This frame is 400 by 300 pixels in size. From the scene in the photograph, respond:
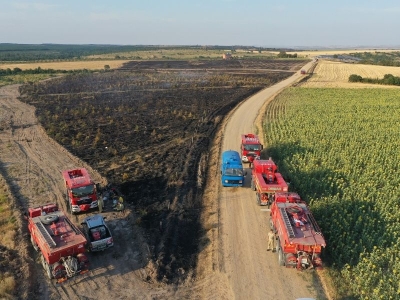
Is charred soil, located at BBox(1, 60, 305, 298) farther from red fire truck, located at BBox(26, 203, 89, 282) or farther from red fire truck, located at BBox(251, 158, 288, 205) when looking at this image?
red fire truck, located at BBox(251, 158, 288, 205)

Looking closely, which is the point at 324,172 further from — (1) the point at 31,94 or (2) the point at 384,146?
(1) the point at 31,94

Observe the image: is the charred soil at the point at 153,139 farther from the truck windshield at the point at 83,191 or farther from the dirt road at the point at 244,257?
the truck windshield at the point at 83,191

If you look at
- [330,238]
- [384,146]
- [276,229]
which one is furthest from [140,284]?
[384,146]

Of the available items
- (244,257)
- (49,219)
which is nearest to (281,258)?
(244,257)

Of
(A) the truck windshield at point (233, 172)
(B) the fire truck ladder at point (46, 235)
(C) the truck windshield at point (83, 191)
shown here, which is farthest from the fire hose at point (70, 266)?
(A) the truck windshield at point (233, 172)

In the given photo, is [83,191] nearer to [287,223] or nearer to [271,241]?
[271,241]

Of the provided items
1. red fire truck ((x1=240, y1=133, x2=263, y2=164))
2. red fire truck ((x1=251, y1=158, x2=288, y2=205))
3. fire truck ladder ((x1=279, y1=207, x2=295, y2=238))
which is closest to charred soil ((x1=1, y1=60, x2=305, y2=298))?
red fire truck ((x1=240, y1=133, x2=263, y2=164))
